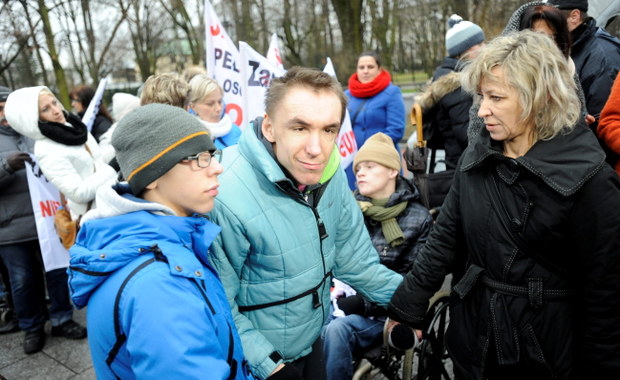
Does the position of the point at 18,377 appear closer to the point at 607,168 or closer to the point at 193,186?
the point at 193,186

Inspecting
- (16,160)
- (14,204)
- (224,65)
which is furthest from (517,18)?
(14,204)

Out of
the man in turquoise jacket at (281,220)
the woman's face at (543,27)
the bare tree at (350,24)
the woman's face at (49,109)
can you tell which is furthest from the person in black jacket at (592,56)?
the bare tree at (350,24)

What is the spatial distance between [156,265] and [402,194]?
5.64 ft

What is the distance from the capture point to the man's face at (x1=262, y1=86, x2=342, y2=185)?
1586 mm

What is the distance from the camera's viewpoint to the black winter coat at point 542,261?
4.96 feet

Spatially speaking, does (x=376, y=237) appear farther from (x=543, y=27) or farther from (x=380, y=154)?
(x=543, y=27)

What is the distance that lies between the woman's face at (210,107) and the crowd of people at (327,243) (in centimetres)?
167

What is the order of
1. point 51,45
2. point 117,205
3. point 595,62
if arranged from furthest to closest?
point 51,45, point 595,62, point 117,205

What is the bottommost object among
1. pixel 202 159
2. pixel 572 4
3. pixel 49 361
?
pixel 49 361

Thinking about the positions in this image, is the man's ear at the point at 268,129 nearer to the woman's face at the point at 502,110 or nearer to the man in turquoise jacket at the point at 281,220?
the man in turquoise jacket at the point at 281,220

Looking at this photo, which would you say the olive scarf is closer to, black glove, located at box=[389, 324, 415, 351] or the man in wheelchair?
the man in wheelchair

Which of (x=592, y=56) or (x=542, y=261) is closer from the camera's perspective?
(x=542, y=261)

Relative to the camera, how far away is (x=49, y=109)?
334 cm

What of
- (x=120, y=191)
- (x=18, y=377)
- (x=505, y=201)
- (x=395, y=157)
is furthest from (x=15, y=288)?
(x=505, y=201)
